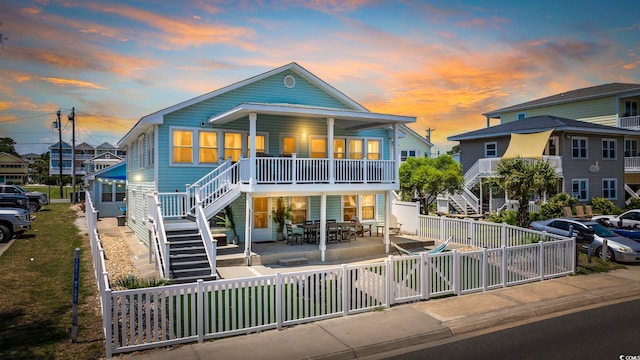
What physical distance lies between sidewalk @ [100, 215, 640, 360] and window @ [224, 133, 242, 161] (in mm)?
10929

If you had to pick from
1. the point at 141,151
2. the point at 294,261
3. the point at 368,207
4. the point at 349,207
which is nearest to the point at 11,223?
the point at 141,151

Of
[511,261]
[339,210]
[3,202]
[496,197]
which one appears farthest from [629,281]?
[3,202]

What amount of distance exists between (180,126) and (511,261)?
513 inches

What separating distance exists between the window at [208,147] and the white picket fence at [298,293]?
7748mm

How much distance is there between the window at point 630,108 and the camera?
35094 mm

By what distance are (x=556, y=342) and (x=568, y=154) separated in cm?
2557

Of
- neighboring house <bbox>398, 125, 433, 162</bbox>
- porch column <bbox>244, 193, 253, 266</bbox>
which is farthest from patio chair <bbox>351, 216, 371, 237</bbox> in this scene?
neighboring house <bbox>398, 125, 433, 162</bbox>

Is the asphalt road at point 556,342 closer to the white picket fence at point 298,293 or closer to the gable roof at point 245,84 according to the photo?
the white picket fence at point 298,293

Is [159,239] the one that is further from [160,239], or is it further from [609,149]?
[609,149]

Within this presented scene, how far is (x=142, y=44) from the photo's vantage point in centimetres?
2036

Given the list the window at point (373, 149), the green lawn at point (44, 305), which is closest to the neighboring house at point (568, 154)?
the window at point (373, 149)

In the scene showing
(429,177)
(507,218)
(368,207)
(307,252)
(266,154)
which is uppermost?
(266,154)

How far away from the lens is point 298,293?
34.8ft

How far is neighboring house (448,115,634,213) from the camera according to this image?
29281 mm
